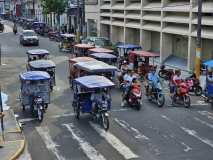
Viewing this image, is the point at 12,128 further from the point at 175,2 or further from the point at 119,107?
the point at 175,2

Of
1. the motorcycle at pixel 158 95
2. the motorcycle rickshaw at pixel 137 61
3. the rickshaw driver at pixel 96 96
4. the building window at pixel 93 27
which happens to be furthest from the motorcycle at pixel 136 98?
the building window at pixel 93 27

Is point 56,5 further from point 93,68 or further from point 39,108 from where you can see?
point 39,108

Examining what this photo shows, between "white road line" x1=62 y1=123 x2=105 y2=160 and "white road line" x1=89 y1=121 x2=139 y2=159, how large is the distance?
67cm

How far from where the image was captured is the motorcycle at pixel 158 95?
55.9 ft

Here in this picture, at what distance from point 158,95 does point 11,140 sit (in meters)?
7.50

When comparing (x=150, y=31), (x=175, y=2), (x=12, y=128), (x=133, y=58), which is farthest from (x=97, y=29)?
(x=12, y=128)

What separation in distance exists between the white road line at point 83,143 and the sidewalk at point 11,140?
1.76 m

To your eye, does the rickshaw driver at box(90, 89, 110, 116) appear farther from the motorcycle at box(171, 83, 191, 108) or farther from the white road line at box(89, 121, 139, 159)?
the motorcycle at box(171, 83, 191, 108)

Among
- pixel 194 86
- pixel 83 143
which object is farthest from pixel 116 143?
pixel 194 86

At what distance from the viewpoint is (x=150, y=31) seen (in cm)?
3625

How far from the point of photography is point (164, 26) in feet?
102

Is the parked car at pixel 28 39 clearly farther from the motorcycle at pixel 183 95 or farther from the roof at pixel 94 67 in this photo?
the motorcycle at pixel 183 95

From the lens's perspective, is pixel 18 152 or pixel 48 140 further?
pixel 48 140

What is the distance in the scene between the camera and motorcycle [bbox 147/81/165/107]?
17.0 metres
